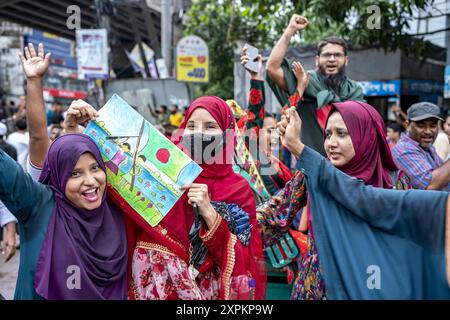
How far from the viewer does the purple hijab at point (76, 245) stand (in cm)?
182

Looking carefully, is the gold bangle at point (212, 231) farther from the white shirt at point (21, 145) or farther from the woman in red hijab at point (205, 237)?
the white shirt at point (21, 145)

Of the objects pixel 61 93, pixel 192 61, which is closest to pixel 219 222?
pixel 192 61

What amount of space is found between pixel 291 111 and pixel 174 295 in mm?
921

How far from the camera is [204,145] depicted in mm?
2135

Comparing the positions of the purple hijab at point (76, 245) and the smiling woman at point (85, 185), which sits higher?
the smiling woman at point (85, 185)

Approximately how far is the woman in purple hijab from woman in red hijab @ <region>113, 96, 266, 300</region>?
4.3 inches

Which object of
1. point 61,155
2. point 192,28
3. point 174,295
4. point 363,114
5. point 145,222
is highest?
point 192,28

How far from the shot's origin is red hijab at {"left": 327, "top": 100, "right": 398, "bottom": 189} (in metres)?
2.07

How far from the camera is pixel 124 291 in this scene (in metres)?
1.95

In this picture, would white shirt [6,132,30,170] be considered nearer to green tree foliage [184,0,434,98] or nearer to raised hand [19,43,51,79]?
green tree foliage [184,0,434,98]

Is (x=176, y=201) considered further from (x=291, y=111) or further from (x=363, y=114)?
(x=363, y=114)

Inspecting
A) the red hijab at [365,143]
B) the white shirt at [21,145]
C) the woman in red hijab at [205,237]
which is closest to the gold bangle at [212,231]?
the woman in red hijab at [205,237]

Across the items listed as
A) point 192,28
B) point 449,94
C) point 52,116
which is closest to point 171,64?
point 192,28

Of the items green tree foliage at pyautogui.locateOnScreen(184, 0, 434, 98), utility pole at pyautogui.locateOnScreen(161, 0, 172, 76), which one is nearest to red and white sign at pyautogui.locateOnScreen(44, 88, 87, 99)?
utility pole at pyautogui.locateOnScreen(161, 0, 172, 76)
